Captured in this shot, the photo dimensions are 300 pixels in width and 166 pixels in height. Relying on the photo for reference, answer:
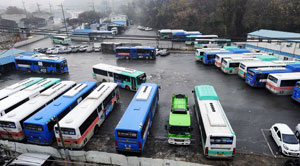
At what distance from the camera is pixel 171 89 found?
23547 millimetres

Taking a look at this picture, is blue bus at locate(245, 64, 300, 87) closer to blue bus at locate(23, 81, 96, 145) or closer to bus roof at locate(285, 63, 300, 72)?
bus roof at locate(285, 63, 300, 72)

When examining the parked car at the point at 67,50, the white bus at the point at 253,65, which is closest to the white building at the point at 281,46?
the white bus at the point at 253,65

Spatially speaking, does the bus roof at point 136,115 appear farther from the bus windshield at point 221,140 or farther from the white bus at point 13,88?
the white bus at point 13,88

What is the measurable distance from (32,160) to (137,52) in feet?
94.3

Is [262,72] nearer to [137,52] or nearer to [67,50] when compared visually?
[137,52]

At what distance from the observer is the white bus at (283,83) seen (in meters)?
20.2

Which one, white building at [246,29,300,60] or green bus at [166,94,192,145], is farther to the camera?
white building at [246,29,300,60]

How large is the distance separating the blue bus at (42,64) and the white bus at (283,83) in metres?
30.3

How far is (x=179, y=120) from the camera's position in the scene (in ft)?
43.1

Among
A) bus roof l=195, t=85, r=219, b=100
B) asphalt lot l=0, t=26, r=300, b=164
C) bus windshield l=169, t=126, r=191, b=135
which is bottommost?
asphalt lot l=0, t=26, r=300, b=164

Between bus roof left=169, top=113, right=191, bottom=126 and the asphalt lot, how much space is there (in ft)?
6.18

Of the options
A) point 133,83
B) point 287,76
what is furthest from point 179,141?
point 287,76

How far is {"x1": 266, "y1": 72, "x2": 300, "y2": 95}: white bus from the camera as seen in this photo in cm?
2023

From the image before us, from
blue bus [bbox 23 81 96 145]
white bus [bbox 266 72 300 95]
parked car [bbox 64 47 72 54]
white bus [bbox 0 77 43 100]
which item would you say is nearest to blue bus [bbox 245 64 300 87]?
white bus [bbox 266 72 300 95]
